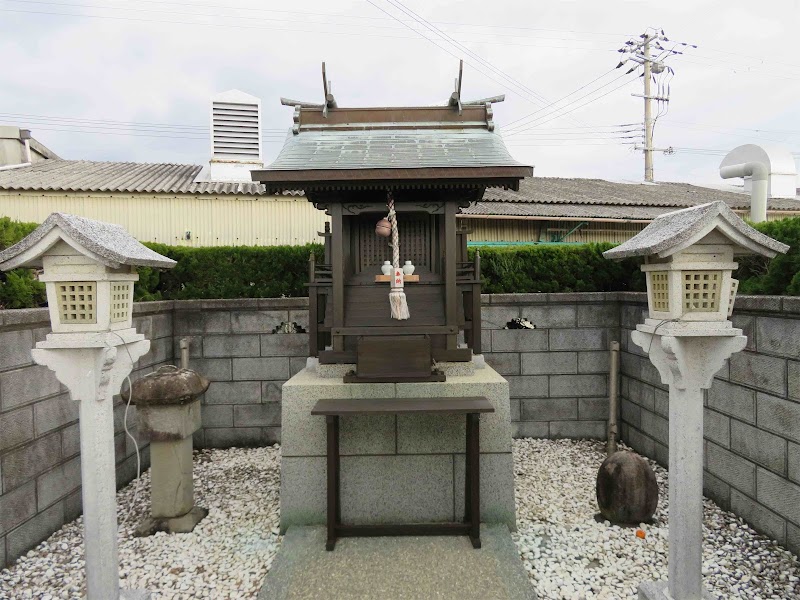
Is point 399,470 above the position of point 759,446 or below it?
below

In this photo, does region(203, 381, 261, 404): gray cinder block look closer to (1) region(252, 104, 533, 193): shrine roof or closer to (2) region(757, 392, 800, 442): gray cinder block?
(1) region(252, 104, 533, 193): shrine roof

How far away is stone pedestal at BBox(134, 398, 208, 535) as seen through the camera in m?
4.82

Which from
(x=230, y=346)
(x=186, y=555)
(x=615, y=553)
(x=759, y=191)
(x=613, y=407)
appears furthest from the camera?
(x=230, y=346)

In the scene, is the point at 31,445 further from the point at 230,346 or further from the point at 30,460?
the point at 230,346

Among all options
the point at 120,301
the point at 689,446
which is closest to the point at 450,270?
the point at 689,446

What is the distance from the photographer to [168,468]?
192 inches

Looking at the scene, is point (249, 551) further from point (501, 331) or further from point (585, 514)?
point (501, 331)

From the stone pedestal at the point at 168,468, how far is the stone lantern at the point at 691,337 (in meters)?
4.50

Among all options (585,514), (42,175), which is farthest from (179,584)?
(42,175)

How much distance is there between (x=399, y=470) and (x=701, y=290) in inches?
126

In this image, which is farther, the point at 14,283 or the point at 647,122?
the point at 647,122

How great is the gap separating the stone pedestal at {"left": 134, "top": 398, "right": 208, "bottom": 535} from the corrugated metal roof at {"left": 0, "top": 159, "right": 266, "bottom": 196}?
23.6ft

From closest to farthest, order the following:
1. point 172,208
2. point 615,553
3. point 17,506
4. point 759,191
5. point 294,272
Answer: point 17,506 → point 615,553 → point 759,191 → point 294,272 → point 172,208

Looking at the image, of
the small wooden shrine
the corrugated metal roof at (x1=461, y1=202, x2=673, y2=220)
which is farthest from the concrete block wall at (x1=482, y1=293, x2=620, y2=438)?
the corrugated metal roof at (x1=461, y1=202, x2=673, y2=220)
